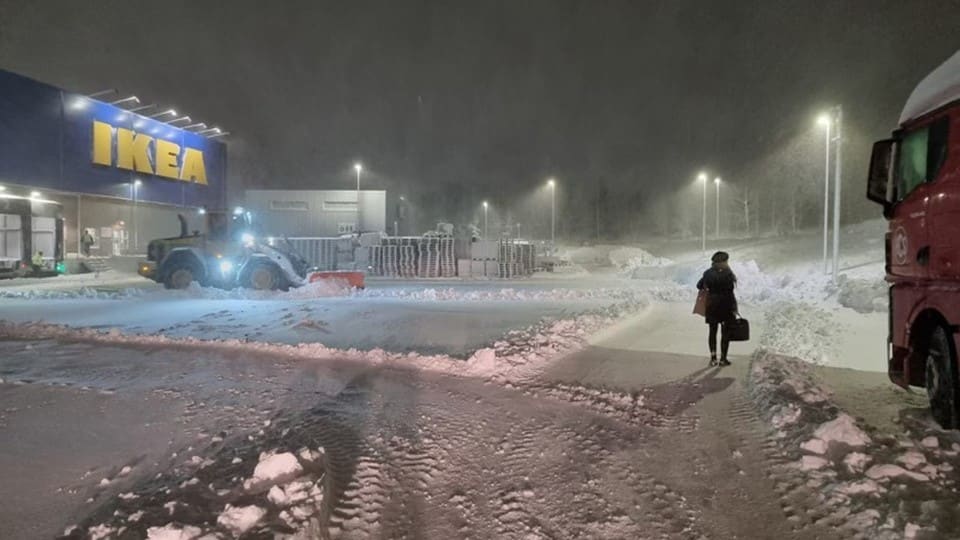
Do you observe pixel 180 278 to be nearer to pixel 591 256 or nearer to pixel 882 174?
pixel 882 174

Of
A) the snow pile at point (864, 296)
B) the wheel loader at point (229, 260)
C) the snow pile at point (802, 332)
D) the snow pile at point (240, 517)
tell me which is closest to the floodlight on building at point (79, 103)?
the wheel loader at point (229, 260)

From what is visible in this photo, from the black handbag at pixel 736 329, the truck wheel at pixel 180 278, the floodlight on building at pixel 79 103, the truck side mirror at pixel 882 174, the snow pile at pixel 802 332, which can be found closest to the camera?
the truck side mirror at pixel 882 174

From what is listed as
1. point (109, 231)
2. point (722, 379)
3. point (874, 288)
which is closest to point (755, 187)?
point (874, 288)

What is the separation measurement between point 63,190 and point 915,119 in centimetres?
3501

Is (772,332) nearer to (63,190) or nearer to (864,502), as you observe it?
(864,502)

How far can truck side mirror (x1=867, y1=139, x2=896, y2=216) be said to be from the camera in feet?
22.9

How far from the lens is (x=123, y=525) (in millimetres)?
3709

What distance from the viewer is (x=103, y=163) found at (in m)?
32.6

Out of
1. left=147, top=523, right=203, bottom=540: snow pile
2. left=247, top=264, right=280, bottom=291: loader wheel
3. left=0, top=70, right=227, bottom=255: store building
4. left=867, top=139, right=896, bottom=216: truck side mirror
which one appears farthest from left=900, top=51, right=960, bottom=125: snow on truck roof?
left=0, top=70, right=227, bottom=255: store building

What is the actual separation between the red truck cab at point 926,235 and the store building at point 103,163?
21.1 m

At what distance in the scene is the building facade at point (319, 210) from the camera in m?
49.5

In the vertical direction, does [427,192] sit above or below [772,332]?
above

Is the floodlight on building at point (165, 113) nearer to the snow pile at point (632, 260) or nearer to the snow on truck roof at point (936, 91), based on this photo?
the snow pile at point (632, 260)

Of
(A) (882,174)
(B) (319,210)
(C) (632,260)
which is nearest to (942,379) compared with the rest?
(A) (882,174)
